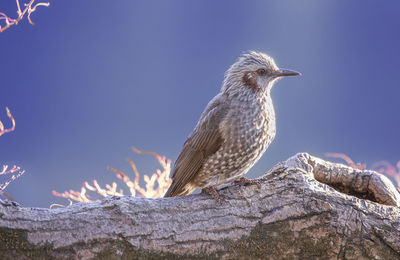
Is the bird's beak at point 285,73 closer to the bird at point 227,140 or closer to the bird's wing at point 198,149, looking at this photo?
the bird at point 227,140

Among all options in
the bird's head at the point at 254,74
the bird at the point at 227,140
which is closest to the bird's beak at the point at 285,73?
the bird's head at the point at 254,74

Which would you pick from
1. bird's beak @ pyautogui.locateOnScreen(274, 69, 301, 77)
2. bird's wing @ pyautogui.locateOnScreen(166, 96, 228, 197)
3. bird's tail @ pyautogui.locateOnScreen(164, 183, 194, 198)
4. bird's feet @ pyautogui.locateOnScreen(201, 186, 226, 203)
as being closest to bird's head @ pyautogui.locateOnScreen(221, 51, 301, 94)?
bird's beak @ pyautogui.locateOnScreen(274, 69, 301, 77)

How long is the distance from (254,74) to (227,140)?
3.00 feet

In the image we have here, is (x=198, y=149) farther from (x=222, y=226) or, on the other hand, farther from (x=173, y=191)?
(x=222, y=226)

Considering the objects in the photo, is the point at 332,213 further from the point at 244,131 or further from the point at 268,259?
the point at 244,131

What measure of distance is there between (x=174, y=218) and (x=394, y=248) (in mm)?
1751

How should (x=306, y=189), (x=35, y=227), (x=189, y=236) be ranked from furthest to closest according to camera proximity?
(x=306, y=189), (x=189, y=236), (x=35, y=227)

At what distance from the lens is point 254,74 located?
4703 mm

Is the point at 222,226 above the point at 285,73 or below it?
below

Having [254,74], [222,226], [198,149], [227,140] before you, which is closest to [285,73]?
[254,74]

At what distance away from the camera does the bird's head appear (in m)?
4.64

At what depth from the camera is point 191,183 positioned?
14.1 ft

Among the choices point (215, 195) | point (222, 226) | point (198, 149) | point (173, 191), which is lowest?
point (222, 226)

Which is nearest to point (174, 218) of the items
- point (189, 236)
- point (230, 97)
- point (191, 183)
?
point (189, 236)
